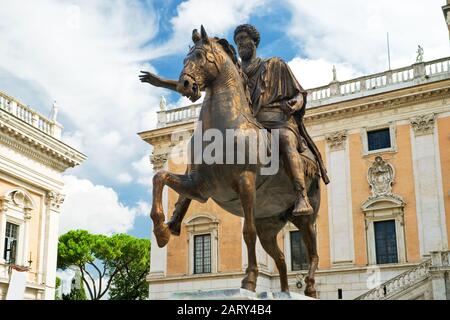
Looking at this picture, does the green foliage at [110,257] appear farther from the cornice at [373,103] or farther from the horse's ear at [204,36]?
the horse's ear at [204,36]

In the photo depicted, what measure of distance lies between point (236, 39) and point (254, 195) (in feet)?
6.46

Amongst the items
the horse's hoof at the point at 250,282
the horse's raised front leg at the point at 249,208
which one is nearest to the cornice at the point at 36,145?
the horse's raised front leg at the point at 249,208

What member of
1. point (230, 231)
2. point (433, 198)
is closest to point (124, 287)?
point (230, 231)

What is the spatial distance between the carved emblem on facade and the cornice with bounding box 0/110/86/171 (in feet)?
46.7

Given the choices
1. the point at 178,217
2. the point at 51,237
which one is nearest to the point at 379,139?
the point at 51,237

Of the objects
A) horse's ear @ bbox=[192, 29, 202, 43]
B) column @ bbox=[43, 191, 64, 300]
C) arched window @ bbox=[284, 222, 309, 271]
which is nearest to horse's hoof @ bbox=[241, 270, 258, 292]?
horse's ear @ bbox=[192, 29, 202, 43]

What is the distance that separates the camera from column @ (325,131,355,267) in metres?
29.6

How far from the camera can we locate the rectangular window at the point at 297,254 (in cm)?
2980

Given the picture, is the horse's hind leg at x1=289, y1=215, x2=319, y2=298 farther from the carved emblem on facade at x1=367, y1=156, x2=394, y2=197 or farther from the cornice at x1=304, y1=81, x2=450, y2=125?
the cornice at x1=304, y1=81, x2=450, y2=125

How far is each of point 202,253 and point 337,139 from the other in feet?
29.9

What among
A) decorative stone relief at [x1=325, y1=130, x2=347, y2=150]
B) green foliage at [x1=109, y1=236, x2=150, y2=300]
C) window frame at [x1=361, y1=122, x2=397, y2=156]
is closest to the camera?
window frame at [x1=361, y1=122, x2=397, y2=156]

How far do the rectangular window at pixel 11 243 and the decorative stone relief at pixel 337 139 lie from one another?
606 inches
